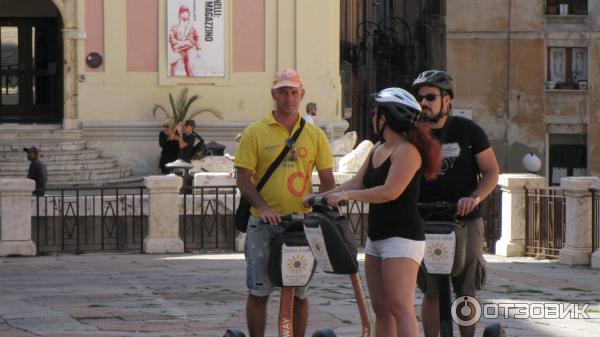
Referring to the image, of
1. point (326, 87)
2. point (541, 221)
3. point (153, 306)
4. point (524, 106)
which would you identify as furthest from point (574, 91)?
point (153, 306)

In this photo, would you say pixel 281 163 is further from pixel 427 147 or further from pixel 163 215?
pixel 163 215

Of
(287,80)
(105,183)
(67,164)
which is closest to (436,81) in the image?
(287,80)

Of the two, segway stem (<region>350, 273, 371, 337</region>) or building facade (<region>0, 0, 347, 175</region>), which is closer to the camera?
segway stem (<region>350, 273, 371, 337</region>)

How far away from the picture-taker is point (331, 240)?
8156 mm

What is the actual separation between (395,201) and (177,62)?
22569mm

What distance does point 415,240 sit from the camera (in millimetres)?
8109

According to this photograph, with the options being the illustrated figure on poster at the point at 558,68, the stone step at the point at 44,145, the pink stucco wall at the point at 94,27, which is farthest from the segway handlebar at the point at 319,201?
the illustrated figure on poster at the point at 558,68

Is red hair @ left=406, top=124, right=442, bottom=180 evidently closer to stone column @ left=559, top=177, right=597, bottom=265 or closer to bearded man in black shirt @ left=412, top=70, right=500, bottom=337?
bearded man in black shirt @ left=412, top=70, right=500, bottom=337

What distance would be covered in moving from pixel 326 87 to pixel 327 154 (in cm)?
2149

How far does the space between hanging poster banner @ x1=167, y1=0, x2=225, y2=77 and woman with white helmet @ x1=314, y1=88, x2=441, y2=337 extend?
2219 centimetres

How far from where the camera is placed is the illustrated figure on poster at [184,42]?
3019cm

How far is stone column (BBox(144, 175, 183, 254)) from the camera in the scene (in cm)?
1891

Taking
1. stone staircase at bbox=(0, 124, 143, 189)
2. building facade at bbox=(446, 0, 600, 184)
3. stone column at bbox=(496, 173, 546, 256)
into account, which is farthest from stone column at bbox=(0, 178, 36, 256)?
building facade at bbox=(446, 0, 600, 184)

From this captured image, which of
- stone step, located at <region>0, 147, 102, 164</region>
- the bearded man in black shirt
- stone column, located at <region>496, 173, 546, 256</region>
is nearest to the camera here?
the bearded man in black shirt
